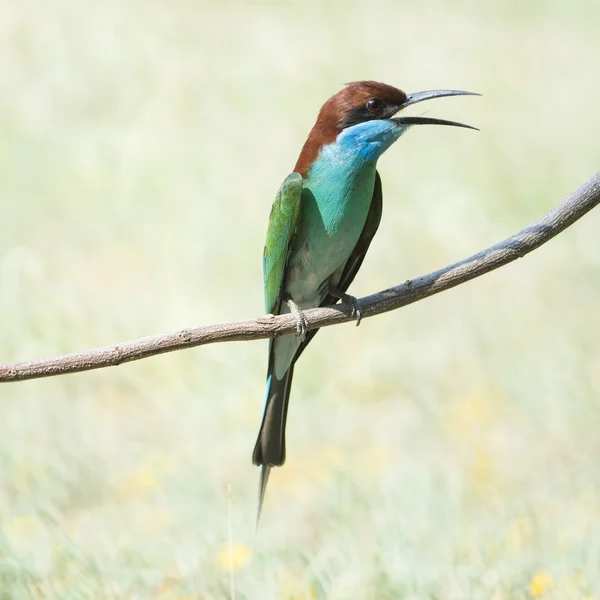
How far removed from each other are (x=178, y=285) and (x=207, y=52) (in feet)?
11.1

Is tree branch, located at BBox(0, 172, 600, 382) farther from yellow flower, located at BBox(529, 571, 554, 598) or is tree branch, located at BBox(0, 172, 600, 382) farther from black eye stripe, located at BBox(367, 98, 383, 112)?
yellow flower, located at BBox(529, 571, 554, 598)

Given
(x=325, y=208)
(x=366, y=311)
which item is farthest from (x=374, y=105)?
(x=366, y=311)

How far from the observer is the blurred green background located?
10.1 ft

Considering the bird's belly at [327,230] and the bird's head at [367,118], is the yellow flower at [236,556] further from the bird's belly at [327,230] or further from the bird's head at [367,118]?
the bird's head at [367,118]

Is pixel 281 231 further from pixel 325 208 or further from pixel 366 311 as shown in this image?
pixel 366 311

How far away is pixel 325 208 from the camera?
2.98 m

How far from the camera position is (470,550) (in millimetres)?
2969

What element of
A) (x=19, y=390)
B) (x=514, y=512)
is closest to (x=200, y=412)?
(x=19, y=390)

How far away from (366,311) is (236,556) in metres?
1.04

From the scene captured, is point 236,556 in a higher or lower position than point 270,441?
lower

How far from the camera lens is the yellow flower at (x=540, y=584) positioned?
269 centimetres

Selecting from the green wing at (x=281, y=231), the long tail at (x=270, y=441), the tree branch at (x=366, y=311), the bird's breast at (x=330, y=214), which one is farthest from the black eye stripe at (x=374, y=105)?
the long tail at (x=270, y=441)

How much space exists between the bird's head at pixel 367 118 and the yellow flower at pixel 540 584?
4.30ft

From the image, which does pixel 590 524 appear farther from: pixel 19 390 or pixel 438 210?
pixel 438 210
